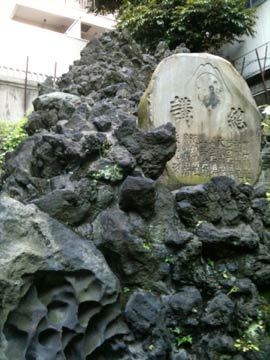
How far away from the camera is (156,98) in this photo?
5941 mm

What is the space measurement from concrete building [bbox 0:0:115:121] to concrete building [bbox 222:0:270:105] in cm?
471

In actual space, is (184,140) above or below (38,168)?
above

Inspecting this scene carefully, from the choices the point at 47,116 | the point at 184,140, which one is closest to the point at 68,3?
the point at 47,116

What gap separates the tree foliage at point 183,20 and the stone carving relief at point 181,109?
275 inches

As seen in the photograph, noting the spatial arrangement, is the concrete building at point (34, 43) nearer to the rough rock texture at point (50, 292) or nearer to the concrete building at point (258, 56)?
the concrete building at point (258, 56)

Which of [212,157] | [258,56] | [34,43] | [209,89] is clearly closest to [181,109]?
[209,89]

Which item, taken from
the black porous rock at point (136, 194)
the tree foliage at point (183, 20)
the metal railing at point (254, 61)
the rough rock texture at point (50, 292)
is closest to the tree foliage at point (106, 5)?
the tree foliage at point (183, 20)

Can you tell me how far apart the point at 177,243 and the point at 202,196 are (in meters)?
0.72

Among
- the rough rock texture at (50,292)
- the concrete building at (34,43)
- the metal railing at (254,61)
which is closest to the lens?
the rough rock texture at (50,292)

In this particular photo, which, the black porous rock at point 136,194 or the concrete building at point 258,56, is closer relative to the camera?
the black porous rock at point 136,194

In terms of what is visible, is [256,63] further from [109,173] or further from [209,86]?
[109,173]

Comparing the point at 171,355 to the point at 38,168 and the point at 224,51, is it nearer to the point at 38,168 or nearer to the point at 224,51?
A: the point at 38,168

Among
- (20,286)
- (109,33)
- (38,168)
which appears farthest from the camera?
(109,33)

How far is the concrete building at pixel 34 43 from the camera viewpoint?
12.0 meters
